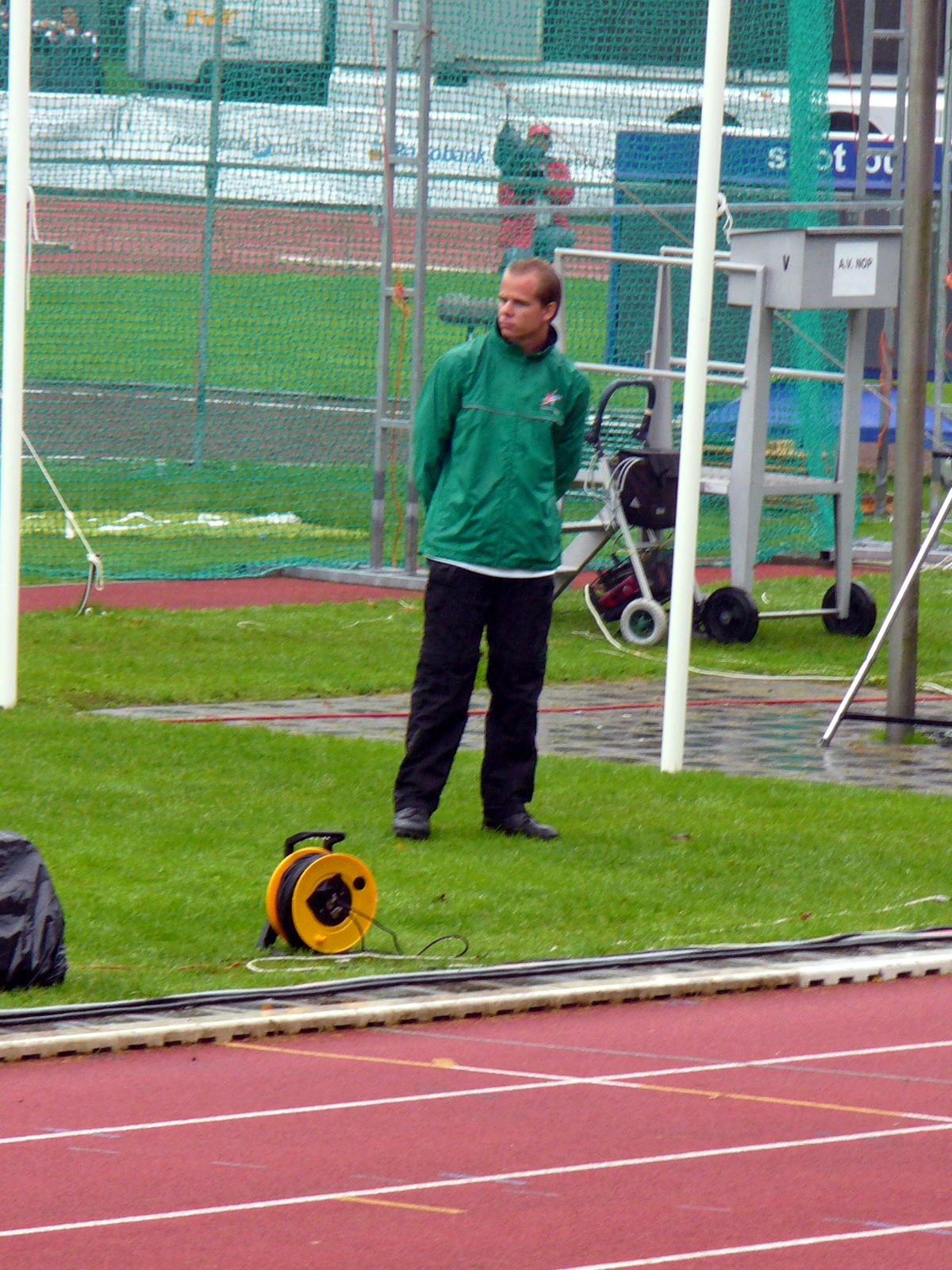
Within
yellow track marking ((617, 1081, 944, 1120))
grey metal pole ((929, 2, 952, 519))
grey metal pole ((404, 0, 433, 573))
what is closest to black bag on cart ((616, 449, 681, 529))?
grey metal pole ((404, 0, 433, 573))

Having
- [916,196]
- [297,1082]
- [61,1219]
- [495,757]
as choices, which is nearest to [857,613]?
[916,196]

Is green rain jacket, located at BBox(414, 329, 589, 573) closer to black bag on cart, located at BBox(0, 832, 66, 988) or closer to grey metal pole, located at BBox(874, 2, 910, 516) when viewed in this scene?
black bag on cart, located at BBox(0, 832, 66, 988)

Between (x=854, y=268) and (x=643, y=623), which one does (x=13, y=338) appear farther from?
(x=854, y=268)

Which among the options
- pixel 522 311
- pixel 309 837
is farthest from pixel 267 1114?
pixel 522 311

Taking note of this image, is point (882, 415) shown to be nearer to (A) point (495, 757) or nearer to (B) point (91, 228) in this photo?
(B) point (91, 228)

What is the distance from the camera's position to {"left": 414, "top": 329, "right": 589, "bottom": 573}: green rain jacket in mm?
7801

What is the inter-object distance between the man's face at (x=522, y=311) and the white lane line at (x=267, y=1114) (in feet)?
→ 10.0

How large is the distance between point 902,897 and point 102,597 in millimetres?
7734

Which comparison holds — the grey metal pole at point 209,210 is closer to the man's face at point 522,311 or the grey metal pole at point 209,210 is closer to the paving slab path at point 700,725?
the paving slab path at point 700,725

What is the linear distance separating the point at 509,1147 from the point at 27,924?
160 cm

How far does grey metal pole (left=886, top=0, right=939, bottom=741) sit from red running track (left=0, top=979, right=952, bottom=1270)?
4.39 m

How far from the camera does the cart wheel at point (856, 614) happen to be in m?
13.8

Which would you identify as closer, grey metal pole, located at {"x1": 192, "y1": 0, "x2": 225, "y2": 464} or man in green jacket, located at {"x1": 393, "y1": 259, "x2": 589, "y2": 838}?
man in green jacket, located at {"x1": 393, "y1": 259, "x2": 589, "y2": 838}

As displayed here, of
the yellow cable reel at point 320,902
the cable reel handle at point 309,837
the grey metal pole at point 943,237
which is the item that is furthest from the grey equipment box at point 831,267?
the yellow cable reel at point 320,902
